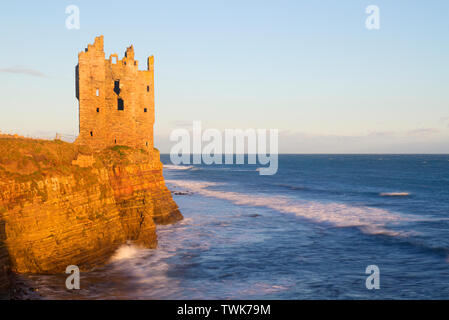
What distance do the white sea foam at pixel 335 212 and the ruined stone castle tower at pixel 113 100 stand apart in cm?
1802

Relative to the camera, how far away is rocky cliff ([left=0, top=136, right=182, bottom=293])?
1546 centimetres

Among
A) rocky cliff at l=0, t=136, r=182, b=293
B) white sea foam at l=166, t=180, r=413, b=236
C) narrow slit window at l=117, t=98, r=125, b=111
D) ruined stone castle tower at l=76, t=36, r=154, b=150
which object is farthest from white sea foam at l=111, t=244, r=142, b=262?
white sea foam at l=166, t=180, r=413, b=236

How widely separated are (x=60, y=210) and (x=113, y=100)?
14732 millimetres

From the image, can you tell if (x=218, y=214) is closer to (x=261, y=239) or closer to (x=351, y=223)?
(x=261, y=239)

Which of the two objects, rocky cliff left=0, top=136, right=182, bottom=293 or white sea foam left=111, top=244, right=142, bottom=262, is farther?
white sea foam left=111, top=244, right=142, bottom=262

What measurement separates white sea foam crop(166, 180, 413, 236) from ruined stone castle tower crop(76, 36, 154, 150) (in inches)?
709

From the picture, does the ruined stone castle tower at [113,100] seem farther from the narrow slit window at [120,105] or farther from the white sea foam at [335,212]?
the white sea foam at [335,212]

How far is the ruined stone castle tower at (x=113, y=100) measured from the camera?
1110 inches

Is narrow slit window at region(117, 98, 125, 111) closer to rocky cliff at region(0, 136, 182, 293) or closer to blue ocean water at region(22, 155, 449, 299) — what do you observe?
rocky cliff at region(0, 136, 182, 293)

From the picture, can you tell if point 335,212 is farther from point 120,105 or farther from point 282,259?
point 120,105

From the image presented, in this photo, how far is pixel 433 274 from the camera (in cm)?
1919
